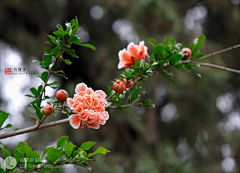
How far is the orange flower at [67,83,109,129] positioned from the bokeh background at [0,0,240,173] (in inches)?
54.0

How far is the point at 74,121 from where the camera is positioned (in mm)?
395

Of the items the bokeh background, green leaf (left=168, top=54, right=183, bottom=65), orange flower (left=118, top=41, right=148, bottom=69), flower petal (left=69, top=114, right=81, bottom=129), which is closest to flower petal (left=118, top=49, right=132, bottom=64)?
orange flower (left=118, top=41, right=148, bottom=69)

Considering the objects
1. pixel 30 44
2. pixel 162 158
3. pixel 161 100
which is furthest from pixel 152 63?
pixel 161 100

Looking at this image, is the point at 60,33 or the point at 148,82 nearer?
the point at 60,33

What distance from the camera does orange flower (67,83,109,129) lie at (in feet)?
1.26

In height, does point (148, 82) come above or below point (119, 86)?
above

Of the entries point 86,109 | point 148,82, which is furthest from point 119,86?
point 148,82

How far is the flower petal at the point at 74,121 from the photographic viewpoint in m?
0.39

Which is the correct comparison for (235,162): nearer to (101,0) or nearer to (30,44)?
(101,0)

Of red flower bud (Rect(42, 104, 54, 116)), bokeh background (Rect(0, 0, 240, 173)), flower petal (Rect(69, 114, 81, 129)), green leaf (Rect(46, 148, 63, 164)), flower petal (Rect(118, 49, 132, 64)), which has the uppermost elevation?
bokeh background (Rect(0, 0, 240, 173))

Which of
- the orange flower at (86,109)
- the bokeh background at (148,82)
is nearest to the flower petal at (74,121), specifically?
the orange flower at (86,109)

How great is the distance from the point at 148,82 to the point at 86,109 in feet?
5.52

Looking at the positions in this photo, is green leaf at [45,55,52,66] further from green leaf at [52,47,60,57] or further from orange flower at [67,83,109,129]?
orange flower at [67,83,109,129]

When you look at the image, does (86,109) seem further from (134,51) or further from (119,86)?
(134,51)
